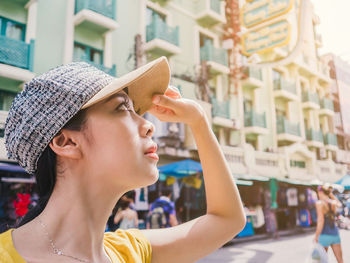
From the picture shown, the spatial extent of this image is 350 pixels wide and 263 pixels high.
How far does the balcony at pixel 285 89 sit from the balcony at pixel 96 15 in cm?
953

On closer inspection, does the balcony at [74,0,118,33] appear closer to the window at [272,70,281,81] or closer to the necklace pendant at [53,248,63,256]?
the necklace pendant at [53,248,63,256]

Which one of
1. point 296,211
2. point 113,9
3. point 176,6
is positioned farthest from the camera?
point 296,211

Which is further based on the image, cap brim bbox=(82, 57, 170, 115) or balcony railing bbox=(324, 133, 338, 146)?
balcony railing bbox=(324, 133, 338, 146)

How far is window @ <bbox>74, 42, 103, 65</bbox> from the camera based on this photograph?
764cm

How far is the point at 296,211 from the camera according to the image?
1277 centimetres

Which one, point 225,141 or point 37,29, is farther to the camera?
point 225,141

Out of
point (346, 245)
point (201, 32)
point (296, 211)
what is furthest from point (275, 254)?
point (201, 32)

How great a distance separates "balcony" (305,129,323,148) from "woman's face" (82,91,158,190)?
16.5 metres

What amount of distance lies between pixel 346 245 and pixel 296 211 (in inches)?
225

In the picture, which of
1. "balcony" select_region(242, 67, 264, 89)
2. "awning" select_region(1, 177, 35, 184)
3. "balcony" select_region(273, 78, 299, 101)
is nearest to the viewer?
"awning" select_region(1, 177, 35, 184)

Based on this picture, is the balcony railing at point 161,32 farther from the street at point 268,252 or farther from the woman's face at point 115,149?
the woman's face at point 115,149

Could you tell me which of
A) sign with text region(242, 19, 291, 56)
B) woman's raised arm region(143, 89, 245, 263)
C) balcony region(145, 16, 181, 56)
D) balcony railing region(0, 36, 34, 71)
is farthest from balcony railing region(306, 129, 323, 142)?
woman's raised arm region(143, 89, 245, 263)

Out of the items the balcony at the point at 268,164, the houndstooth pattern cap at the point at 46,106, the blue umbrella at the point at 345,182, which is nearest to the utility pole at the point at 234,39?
the balcony at the point at 268,164

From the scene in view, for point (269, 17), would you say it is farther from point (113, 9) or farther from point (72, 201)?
point (72, 201)
